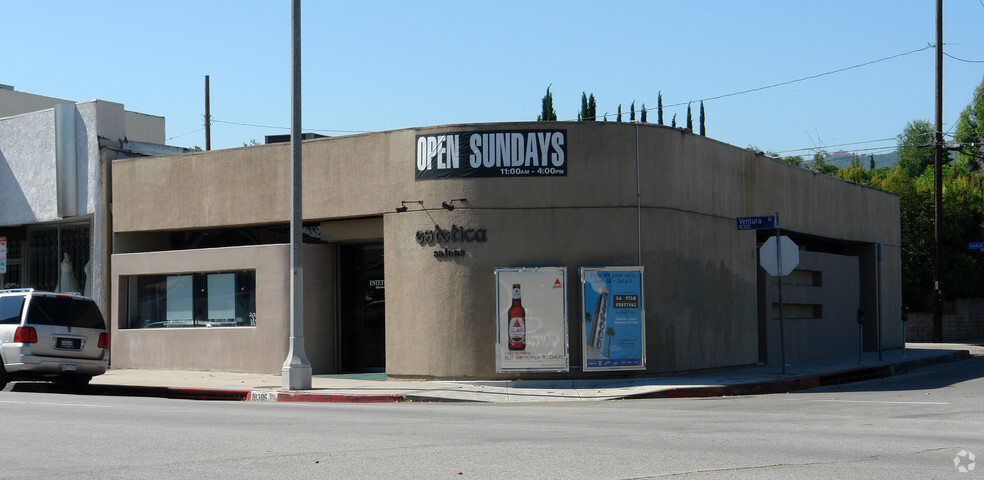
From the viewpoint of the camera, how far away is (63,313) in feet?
65.3

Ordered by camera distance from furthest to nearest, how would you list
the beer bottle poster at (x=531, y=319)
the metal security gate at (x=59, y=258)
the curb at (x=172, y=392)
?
the metal security gate at (x=59, y=258) → the beer bottle poster at (x=531, y=319) → the curb at (x=172, y=392)

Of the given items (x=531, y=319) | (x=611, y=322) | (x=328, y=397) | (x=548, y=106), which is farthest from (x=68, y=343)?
(x=548, y=106)

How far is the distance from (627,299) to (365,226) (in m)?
5.90

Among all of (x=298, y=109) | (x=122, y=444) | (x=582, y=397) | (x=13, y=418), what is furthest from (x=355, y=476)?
(x=298, y=109)

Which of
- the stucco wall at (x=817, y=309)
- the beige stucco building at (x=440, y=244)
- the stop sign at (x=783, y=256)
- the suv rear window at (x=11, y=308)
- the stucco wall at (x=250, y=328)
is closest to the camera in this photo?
the suv rear window at (x=11, y=308)

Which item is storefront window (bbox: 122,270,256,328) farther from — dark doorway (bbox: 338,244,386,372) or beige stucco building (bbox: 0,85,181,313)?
dark doorway (bbox: 338,244,386,372)

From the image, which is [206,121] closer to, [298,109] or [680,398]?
[298,109]

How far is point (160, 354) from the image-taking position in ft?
79.2

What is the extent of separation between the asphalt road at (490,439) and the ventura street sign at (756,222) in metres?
5.31

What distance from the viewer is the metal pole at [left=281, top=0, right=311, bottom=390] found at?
62.1ft

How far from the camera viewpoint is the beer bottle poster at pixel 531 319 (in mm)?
19953

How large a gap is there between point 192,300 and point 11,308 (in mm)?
4861

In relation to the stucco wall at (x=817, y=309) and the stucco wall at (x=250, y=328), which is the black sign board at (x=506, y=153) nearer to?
the stucco wall at (x=250, y=328)

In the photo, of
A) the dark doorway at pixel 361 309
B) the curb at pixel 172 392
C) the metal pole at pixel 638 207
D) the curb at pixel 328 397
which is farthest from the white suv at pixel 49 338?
the metal pole at pixel 638 207
